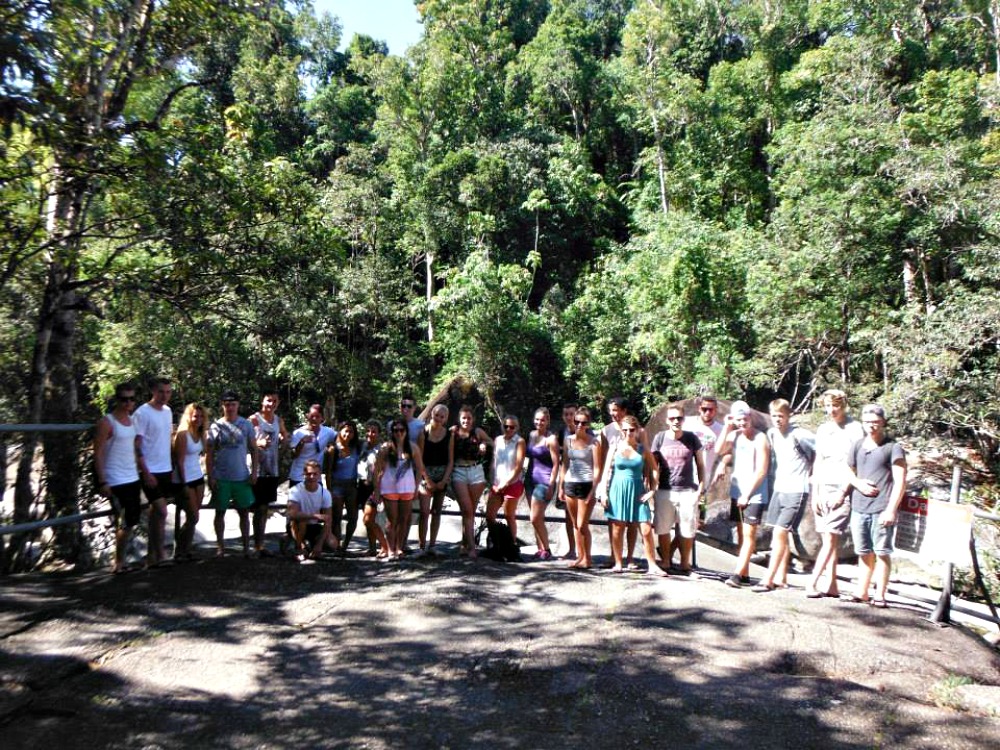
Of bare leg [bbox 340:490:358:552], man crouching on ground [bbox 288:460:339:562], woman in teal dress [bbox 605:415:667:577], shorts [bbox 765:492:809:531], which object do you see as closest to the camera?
shorts [bbox 765:492:809:531]

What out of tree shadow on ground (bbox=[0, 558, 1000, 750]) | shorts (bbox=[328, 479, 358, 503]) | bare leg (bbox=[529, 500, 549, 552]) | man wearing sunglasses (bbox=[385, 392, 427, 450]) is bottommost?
tree shadow on ground (bbox=[0, 558, 1000, 750])

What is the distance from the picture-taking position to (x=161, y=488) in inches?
258

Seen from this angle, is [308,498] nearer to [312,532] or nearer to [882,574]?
[312,532]

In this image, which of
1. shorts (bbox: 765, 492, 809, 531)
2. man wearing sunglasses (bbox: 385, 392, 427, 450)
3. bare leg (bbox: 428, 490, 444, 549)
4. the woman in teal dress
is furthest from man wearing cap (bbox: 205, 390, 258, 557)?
shorts (bbox: 765, 492, 809, 531)

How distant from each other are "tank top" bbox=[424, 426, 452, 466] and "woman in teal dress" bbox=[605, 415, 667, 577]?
68.9 inches

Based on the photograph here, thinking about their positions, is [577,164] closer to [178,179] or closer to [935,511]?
[178,179]

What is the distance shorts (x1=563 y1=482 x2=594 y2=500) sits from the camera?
23.6ft

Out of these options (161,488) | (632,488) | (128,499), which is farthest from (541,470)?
(128,499)

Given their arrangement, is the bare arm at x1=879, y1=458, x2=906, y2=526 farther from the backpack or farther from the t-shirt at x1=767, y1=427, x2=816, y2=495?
the backpack

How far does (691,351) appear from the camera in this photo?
21.7m

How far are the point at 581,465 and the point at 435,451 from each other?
4.95 feet

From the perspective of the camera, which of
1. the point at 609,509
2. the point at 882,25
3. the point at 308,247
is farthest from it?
the point at 882,25

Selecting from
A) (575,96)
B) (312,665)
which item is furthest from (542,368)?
(312,665)

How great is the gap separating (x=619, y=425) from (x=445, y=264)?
23200mm
